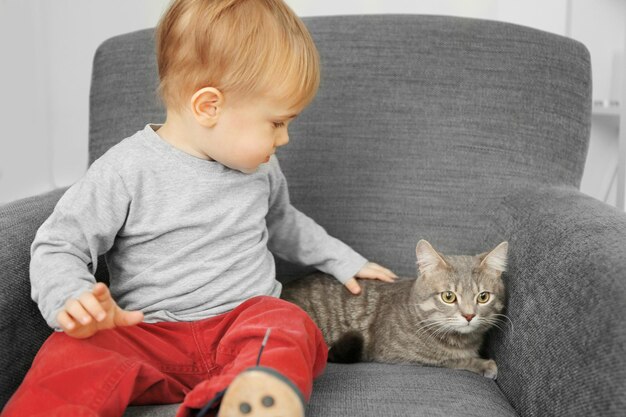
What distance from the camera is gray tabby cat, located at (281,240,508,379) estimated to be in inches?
55.5

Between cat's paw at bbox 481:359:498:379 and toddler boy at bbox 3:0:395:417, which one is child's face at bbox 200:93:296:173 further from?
cat's paw at bbox 481:359:498:379

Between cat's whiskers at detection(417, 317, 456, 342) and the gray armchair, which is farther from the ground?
the gray armchair

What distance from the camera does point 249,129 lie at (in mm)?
1214

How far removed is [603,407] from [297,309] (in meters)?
0.53

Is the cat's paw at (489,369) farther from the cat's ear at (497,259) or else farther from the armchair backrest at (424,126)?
the armchair backrest at (424,126)

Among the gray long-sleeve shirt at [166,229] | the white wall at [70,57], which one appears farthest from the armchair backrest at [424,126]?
the white wall at [70,57]

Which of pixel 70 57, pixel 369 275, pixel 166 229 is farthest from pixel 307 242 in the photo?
pixel 70 57

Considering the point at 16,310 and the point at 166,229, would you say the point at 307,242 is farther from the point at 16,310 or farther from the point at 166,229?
the point at 16,310

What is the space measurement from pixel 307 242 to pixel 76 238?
0.55 meters

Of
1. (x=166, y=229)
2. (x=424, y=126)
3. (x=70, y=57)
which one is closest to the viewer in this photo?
(x=166, y=229)

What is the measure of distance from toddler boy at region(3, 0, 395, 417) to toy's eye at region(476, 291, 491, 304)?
0.41 metres

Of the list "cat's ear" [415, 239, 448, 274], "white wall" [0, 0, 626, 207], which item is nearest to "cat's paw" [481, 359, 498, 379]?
"cat's ear" [415, 239, 448, 274]

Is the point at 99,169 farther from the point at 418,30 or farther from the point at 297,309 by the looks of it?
the point at 418,30

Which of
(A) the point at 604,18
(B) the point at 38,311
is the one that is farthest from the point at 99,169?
(A) the point at 604,18
